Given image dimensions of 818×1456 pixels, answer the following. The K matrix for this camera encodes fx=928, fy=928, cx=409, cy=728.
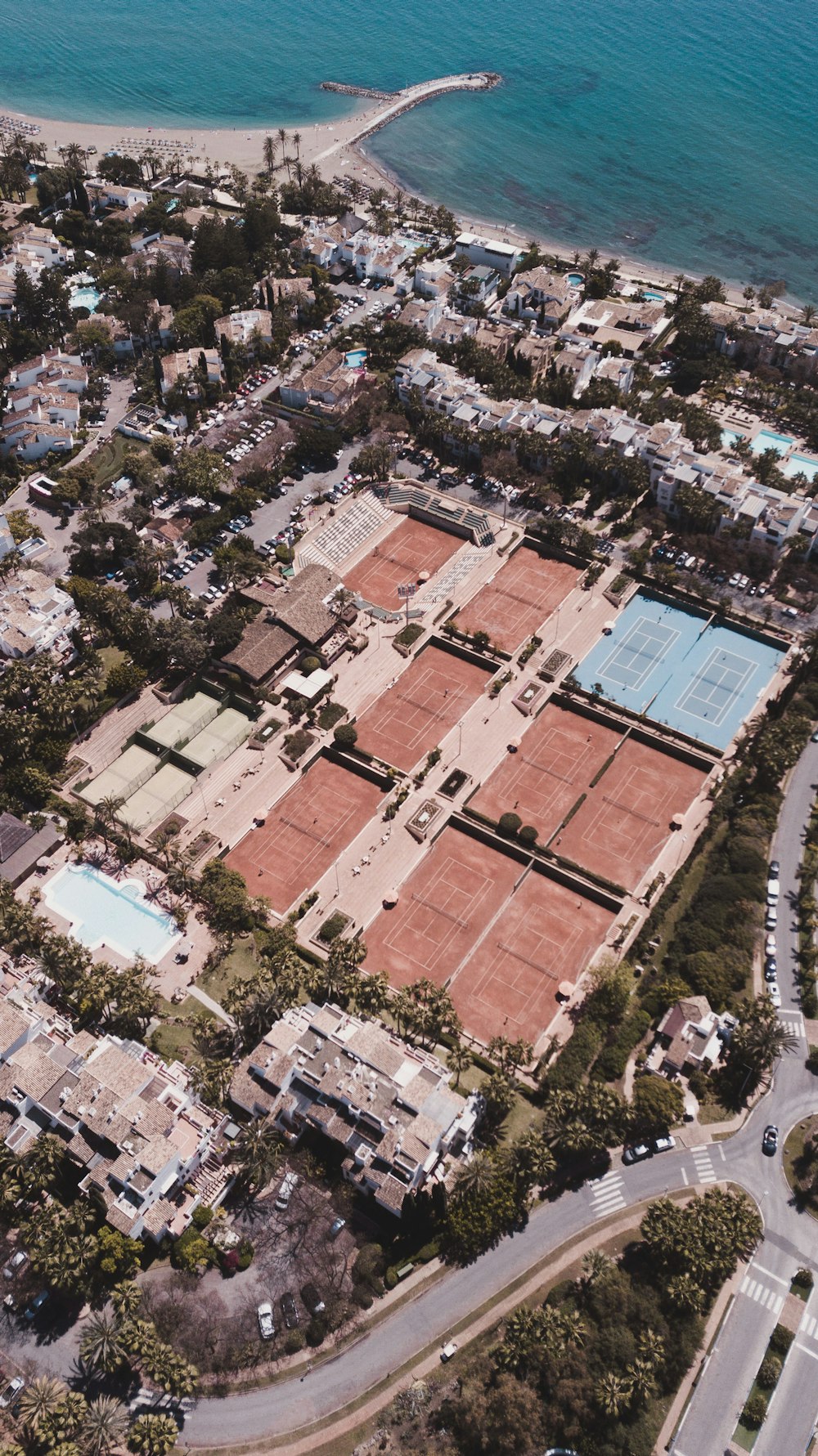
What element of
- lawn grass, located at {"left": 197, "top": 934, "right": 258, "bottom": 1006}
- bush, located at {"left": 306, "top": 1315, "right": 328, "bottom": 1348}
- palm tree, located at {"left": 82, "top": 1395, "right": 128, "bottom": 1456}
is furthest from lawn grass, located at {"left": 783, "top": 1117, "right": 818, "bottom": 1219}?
palm tree, located at {"left": 82, "top": 1395, "right": 128, "bottom": 1456}

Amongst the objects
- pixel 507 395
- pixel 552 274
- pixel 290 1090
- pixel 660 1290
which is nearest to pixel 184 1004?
pixel 290 1090

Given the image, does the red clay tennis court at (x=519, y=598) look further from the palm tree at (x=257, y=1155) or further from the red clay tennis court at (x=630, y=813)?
the palm tree at (x=257, y=1155)

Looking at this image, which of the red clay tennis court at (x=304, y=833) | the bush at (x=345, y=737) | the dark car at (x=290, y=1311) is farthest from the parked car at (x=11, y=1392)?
the bush at (x=345, y=737)

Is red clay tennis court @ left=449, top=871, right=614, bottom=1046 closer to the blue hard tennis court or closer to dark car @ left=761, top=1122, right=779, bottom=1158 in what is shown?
dark car @ left=761, top=1122, right=779, bottom=1158

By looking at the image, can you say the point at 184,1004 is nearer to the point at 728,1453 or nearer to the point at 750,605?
the point at 728,1453

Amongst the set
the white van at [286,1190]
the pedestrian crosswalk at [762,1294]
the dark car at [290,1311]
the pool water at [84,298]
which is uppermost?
the pool water at [84,298]
